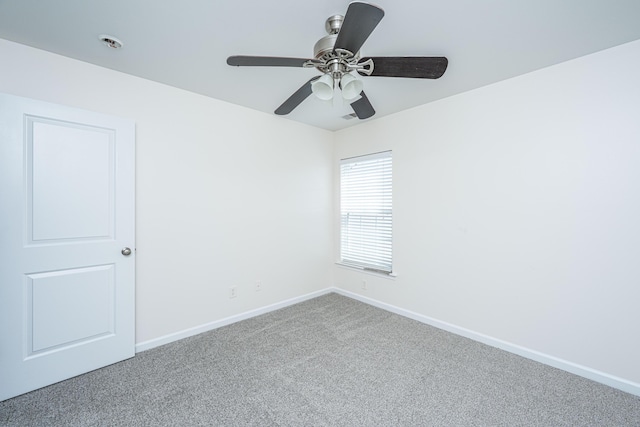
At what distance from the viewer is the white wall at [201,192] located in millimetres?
2287

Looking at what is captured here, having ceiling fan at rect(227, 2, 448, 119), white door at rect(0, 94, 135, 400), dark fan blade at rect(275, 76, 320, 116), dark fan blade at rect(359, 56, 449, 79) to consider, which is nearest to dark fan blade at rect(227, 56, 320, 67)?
ceiling fan at rect(227, 2, 448, 119)

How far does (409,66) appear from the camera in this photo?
1649mm

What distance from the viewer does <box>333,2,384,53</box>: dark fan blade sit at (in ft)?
3.81

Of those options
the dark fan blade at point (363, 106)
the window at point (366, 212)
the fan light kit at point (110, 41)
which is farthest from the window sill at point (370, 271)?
the fan light kit at point (110, 41)

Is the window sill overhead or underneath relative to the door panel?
underneath

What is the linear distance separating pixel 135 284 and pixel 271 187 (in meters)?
1.74

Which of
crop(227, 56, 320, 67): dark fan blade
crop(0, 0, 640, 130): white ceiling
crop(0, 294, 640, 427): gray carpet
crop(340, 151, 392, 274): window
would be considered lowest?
crop(0, 294, 640, 427): gray carpet

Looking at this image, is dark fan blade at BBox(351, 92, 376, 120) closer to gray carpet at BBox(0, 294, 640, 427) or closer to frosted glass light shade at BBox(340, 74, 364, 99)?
frosted glass light shade at BBox(340, 74, 364, 99)

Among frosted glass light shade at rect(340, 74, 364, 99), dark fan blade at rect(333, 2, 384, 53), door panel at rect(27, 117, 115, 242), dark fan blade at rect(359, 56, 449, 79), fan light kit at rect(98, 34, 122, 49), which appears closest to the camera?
dark fan blade at rect(333, 2, 384, 53)

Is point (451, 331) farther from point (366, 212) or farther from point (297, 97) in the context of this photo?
point (297, 97)

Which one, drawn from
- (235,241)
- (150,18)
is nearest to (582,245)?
(235,241)

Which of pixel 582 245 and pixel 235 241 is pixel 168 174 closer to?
pixel 235 241

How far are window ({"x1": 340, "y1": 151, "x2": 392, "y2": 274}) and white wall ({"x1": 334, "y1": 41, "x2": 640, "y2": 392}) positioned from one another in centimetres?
31

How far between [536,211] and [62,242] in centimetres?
384
